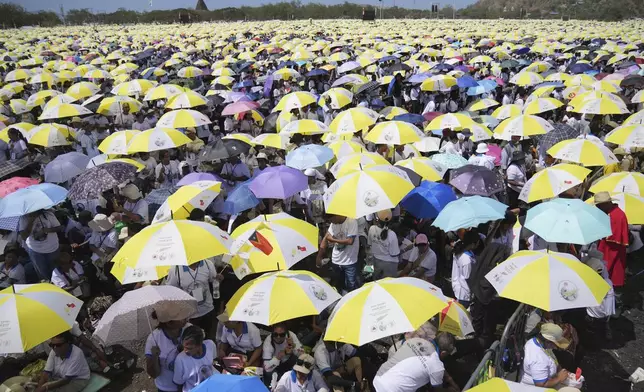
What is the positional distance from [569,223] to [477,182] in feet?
5.89

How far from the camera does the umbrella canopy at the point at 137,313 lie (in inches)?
171

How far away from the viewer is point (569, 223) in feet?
17.7

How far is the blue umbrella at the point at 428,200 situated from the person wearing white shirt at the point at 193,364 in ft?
12.1

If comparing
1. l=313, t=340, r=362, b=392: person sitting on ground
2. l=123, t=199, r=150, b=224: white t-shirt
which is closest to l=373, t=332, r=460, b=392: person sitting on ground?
l=313, t=340, r=362, b=392: person sitting on ground

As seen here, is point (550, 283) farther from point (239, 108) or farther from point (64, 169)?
point (239, 108)

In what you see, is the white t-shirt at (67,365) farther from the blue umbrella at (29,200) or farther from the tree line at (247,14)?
the tree line at (247,14)

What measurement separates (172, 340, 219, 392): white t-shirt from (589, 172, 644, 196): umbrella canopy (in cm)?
591

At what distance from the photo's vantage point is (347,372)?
4.74 metres

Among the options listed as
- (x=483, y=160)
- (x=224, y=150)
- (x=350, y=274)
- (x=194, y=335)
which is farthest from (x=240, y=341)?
(x=483, y=160)

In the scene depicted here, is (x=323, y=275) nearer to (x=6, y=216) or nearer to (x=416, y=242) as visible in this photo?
(x=416, y=242)

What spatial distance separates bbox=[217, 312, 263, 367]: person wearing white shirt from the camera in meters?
4.64

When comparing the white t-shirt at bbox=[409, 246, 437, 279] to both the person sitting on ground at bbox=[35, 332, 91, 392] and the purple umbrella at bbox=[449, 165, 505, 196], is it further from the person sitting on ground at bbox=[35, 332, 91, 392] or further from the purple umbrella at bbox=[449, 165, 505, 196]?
the person sitting on ground at bbox=[35, 332, 91, 392]

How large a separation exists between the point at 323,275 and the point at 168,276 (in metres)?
3.00

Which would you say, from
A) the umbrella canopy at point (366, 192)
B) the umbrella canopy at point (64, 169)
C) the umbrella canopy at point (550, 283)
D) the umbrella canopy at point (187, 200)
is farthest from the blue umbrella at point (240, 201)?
the umbrella canopy at point (550, 283)
